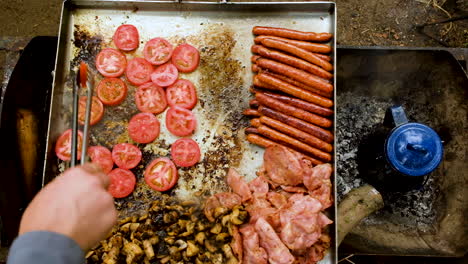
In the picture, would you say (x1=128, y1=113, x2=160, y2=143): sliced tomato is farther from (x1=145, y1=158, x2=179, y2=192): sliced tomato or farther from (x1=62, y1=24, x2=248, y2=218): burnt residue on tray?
(x1=145, y1=158, x2=179, y2=192): sliced tomato

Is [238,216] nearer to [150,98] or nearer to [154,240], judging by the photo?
[154,240]

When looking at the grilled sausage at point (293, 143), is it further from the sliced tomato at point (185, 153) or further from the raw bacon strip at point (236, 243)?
the raw bacon strip at point (236, 243)

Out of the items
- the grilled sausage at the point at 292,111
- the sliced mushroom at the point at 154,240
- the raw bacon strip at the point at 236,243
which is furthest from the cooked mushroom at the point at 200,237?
the grilled sausage at the point at 292,111

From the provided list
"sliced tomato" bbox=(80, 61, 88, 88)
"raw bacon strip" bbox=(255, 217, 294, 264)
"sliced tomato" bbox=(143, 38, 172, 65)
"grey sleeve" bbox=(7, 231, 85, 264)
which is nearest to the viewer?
"grey sleeve" bbox=(7, 231, 85, 264)

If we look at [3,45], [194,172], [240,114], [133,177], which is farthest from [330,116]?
[3,45]

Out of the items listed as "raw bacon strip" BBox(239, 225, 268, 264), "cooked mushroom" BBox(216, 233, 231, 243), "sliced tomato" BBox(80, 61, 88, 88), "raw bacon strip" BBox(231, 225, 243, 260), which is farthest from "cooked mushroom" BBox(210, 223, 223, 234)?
"sliced tomato" BBox(80, 61, 88, 88)

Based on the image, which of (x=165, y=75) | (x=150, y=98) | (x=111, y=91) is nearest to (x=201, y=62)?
(x=165, y=75)
